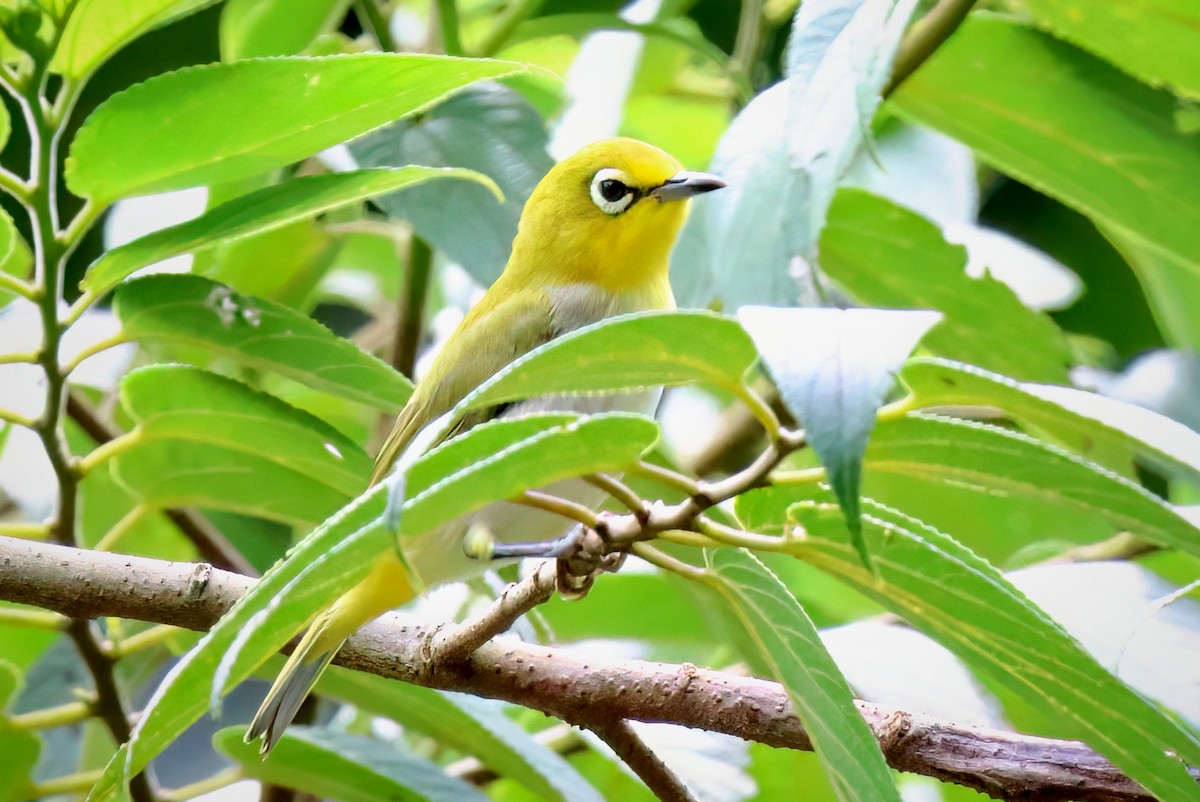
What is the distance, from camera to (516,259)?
1.91m

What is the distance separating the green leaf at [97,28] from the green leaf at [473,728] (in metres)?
0.74

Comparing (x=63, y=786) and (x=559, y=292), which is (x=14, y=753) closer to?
(x=63, y=786)

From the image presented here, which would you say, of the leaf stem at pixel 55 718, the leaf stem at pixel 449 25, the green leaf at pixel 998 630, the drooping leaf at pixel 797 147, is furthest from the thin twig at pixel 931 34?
the leaf stem at pixel 55 718

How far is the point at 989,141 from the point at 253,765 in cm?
123

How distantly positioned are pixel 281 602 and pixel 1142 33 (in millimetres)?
1300

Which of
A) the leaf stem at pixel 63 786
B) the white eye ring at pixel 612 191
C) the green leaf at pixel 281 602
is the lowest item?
the leaf stem at pixel 63 786

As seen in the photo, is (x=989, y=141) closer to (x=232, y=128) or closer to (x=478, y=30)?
(x=232, y=128)

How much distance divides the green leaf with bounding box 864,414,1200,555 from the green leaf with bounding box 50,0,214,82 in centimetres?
81

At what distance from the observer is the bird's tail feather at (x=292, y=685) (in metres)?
1.36

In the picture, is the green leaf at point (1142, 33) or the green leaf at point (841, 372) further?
the green leaf at point (1142, 33)

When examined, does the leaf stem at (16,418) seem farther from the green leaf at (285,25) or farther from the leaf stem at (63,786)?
the green leaf at (285,25)

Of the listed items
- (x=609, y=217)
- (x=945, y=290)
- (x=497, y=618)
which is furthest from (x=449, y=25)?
(x=497, y=618)

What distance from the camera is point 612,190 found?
5.76 feet

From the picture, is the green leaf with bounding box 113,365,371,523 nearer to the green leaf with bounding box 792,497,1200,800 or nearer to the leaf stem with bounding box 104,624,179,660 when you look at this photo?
the leaf stem with bounding box 104,624,179,660
